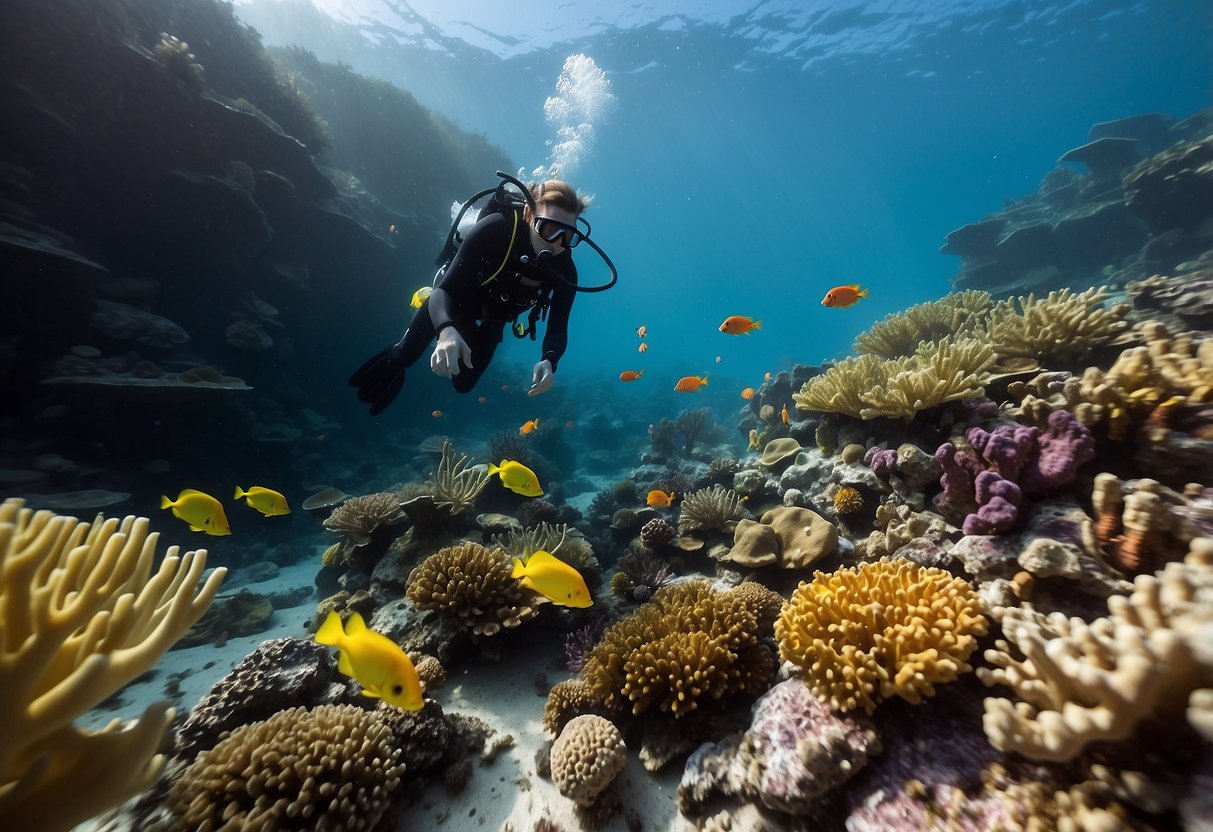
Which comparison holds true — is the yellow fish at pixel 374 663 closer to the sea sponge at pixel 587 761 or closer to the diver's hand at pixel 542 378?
the sea sponge at pixel 587 761

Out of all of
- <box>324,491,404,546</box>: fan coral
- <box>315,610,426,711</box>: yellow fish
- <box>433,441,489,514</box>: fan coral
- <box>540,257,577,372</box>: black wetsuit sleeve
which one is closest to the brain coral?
<box>315,610,426,711</box>: yellow fish

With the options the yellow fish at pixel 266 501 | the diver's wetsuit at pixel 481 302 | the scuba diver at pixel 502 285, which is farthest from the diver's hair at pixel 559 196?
the yellow fish at pixel 266 501

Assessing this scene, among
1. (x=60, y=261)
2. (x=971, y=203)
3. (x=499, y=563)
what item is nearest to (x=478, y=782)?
(x=499, y=563)

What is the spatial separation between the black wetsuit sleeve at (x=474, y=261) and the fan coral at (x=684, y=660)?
315cm

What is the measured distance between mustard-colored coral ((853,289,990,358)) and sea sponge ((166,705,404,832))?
7.65 meters

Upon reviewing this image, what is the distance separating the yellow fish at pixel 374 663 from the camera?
7.04 feet

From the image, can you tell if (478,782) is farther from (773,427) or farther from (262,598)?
(262,598)

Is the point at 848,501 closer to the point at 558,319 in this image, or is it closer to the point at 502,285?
the point at 558,319

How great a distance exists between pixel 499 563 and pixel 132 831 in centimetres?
262

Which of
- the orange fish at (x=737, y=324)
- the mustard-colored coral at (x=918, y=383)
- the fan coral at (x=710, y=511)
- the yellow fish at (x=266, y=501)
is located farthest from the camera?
the orange fish at (x=737, y=324)

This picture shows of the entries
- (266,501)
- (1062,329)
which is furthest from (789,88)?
(266,501)

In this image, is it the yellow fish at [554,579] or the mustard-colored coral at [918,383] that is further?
the mustard-colored coral at [918,383]

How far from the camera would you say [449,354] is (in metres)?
3.29

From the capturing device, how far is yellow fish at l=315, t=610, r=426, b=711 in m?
2.14
